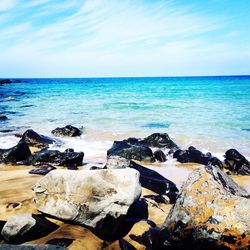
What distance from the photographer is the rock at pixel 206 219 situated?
3.44 m

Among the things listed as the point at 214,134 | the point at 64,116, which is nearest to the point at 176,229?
the point at 214,134

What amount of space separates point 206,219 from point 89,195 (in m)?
1.55

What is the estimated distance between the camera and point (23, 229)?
3891mm

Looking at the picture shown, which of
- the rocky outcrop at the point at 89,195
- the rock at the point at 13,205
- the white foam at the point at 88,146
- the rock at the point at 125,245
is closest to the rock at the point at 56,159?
the white foam at the point at 88,146

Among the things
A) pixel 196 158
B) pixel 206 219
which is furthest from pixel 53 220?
pixel 196 158

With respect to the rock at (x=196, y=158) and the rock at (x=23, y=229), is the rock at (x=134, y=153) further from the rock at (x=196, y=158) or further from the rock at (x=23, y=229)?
the rock at (x=23, y=229)

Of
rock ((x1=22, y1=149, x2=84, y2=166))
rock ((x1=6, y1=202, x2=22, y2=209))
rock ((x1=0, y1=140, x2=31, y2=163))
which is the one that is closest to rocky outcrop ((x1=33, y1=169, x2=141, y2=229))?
rock ((x1=6, y1=202, x2=22, y2=209))

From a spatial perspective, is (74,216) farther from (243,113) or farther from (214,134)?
(243,113)

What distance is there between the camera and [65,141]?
12.7 m

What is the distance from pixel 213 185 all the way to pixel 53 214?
219 centimetres

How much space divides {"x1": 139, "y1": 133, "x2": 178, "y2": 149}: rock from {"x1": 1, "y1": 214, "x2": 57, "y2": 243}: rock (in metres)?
7.78

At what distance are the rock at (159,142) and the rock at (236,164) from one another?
258cm

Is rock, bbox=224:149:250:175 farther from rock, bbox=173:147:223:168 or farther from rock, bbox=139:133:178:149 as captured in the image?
rock, bbox=139:133:178:149

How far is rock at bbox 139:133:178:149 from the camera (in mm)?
11453
